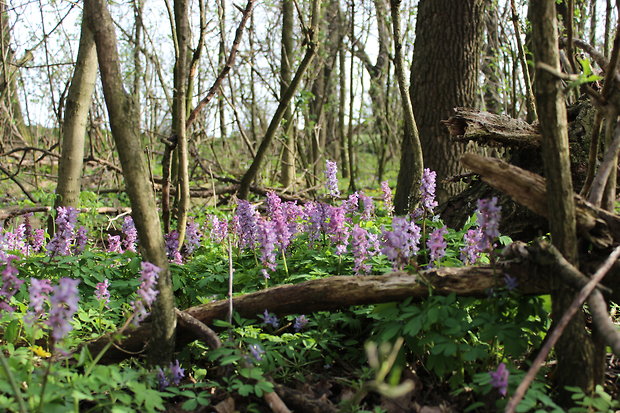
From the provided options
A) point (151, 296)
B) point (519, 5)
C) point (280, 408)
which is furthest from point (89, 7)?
point (519, 5)

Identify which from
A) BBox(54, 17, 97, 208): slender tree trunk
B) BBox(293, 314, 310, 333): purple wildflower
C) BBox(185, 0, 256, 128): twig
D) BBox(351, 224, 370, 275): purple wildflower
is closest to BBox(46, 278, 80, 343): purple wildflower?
BBox(293, 314, 310, 333): purple wildflower

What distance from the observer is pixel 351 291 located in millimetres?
2812

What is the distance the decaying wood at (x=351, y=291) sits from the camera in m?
2.55

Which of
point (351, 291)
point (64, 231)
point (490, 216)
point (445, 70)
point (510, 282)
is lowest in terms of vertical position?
point (351, 291)

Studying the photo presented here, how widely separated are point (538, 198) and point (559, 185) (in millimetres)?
216

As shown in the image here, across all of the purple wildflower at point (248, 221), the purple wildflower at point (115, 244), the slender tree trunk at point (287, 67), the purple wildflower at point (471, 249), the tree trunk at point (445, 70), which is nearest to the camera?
the purple wildflower at point (471, 249)

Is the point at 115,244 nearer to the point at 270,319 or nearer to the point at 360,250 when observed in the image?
the point at 270,319

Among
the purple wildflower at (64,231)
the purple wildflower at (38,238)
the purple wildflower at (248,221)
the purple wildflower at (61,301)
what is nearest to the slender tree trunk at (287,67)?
the purple wildflower at (38,238)

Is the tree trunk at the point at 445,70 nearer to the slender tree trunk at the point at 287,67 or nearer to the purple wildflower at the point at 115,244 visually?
the purple wildflower at the point at 115,244

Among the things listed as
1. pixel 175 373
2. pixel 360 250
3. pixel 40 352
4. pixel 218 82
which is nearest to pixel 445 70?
pixel 218 82

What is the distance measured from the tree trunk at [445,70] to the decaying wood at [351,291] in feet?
11.1

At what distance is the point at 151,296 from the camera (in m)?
2.39

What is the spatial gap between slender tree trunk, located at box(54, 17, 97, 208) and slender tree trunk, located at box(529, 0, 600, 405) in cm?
400

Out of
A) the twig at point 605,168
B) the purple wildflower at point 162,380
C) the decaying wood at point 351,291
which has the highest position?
the twig at point 605,168
